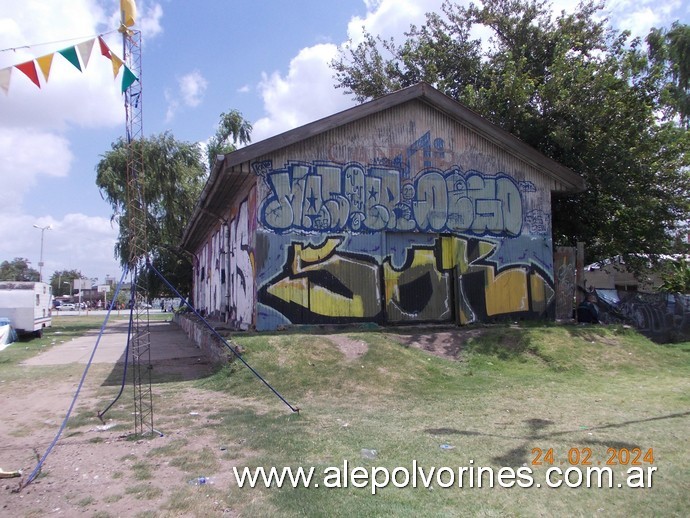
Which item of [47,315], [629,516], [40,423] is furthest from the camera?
[47,315]

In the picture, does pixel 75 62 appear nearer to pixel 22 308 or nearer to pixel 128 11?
pixel 128 11

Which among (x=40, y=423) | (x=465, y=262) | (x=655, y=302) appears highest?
(x=465, y=262)

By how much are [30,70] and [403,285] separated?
30.3 ft

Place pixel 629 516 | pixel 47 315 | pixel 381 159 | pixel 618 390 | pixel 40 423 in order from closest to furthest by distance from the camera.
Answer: pixel 629 516
pixel 40 423
pixel 618 390
pixel 381 159
pixel 47 315

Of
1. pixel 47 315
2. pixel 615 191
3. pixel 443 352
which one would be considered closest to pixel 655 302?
pixel 615 191

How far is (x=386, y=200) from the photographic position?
13.4 metres

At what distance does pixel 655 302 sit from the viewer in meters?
15.7

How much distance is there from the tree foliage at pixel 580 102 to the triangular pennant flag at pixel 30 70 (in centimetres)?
1391

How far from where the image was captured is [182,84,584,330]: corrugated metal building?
40.9 ft

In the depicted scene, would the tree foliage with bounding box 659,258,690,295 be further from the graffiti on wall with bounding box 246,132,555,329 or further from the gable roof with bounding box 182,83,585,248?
the graffiti on wall with bounding box 246,132,555,329

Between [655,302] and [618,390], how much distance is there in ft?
28.0

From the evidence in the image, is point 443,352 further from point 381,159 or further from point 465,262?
point 381,159

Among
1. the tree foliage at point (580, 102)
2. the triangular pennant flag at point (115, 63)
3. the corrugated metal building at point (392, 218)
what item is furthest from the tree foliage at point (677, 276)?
the triangular pennant flag at point (115, 63)
